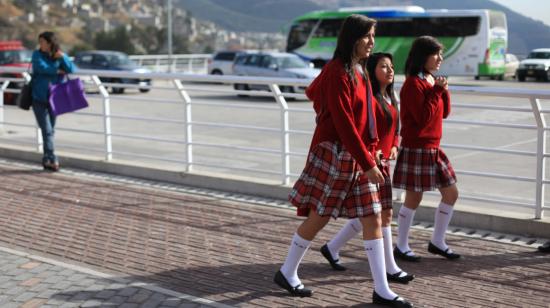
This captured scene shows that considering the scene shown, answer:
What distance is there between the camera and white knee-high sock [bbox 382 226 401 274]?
5.41 m

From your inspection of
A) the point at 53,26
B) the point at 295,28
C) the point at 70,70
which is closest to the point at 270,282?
the point at 70,70

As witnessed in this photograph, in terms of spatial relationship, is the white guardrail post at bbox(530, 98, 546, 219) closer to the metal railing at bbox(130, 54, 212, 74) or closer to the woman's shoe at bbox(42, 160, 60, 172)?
the woman's shoe at bbox(42, 160, 60, 172)

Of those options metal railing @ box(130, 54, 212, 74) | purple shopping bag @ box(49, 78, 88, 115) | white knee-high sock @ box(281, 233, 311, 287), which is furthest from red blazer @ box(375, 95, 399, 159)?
metal railing @ box(130, 54, 212, 74)

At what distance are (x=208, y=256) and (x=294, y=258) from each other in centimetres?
128

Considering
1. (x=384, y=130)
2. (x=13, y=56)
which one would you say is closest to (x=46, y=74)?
(x=384, y=130)

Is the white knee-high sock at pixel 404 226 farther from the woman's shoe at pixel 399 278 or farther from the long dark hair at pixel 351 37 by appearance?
the long dark hair at pixel 351 37

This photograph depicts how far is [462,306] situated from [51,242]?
346 cm

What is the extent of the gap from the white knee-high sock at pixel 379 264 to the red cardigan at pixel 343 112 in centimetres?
54

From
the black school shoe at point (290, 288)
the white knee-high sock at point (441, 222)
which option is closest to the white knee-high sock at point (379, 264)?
the black school shoe at point (290, 288)

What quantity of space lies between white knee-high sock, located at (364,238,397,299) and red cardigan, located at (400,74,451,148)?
3.72ft

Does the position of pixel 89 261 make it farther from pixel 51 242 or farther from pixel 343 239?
pixel 343 239

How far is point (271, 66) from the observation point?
92.1 feet

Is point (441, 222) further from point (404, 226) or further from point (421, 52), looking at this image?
point (421, 52)

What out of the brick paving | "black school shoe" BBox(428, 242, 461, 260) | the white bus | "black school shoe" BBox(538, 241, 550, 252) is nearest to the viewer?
the brick paving
